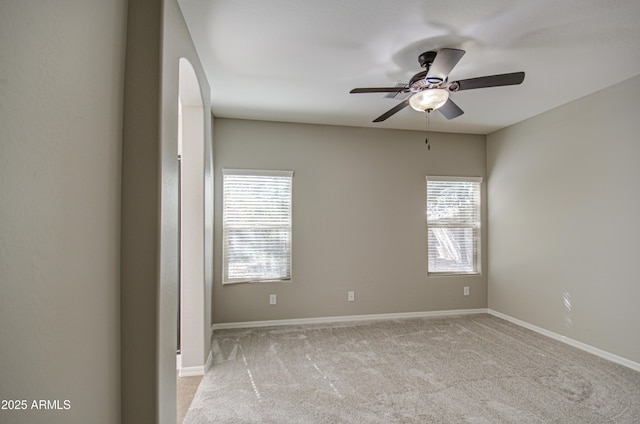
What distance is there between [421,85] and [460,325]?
128 inches

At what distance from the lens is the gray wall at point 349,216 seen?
423cm

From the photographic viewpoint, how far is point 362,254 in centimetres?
456

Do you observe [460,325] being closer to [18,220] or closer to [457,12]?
[457,12]

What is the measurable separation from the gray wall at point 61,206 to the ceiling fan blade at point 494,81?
221 cm

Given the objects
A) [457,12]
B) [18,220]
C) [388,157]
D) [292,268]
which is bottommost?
[292,268]

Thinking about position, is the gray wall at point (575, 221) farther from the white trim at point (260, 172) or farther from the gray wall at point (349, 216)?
the white trim at point (260, 172)

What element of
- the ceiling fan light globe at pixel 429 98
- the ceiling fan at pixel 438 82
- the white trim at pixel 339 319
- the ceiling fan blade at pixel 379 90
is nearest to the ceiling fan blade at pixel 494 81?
the ceiling fan at pixel 438 82

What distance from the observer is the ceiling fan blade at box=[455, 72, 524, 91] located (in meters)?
2.21

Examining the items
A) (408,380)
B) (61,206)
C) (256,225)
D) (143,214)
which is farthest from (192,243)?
(408,380)

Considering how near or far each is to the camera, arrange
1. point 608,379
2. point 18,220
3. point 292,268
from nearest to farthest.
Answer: point 18,220, point 608,379, point 292,268

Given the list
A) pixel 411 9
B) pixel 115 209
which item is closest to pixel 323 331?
pixel 115 209

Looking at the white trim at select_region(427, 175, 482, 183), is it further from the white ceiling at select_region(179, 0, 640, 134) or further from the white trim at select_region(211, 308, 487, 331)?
the white trim at select_region(211, 308, 487, 331)

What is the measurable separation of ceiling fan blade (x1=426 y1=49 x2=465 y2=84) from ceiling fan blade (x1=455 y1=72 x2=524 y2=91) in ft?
0.67

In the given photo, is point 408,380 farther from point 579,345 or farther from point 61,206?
point 61,206
